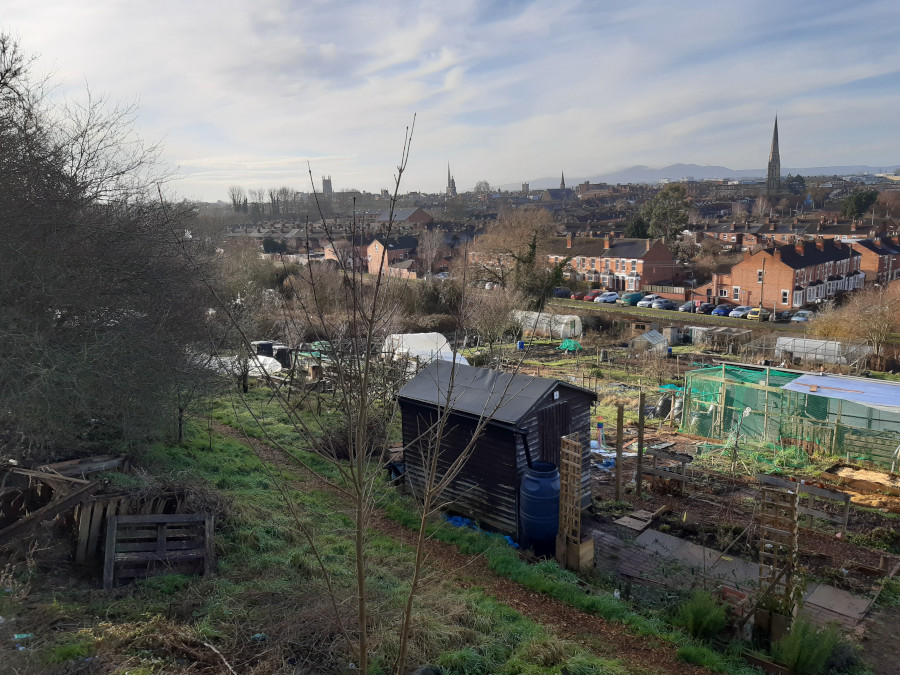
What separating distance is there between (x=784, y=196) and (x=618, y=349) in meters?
111

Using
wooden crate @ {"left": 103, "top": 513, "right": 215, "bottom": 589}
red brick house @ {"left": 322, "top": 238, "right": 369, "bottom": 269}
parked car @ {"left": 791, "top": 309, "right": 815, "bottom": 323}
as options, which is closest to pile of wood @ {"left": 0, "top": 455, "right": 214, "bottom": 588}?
wooden crate @ {"left": 103, "top": 513, "right": 215, "bottom": 589}

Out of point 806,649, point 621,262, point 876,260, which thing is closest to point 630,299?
point 621,262

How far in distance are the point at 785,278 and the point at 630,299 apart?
10.4 meters

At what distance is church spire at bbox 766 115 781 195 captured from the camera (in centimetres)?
13488

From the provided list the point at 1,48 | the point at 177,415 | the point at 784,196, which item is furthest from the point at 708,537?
the point at 784,196

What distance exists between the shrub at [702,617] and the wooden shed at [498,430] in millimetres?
3147

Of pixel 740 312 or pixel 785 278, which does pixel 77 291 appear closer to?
pixel 740 312

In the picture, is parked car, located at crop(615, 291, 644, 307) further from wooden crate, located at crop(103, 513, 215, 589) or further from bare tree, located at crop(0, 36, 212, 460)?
wooden crate, located at crop(103, 513, 215, 589)

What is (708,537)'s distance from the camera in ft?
34.5

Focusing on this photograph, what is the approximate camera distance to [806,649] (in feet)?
21.7

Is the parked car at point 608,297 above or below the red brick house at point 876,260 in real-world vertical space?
below

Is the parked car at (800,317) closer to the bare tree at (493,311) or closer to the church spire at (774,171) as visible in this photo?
the bare tree at (493,311)

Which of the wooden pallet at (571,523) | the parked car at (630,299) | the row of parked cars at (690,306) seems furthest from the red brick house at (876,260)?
the wooden pallet at (571,523)

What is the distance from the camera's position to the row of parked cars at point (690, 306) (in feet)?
126
